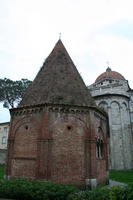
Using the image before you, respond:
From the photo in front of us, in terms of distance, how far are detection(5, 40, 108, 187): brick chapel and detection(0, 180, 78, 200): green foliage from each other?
9.91ft

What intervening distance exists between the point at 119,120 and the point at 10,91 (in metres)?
23.1

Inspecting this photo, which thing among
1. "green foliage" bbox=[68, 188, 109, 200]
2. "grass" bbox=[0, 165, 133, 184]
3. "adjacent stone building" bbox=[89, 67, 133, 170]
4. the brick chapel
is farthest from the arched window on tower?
"adjacent stone building" bbox=[89, 67, 133, 170]

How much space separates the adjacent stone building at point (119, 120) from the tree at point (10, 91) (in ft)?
53.6

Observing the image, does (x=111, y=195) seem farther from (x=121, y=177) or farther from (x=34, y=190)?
(x=121, y=177)

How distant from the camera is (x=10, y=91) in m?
40.3

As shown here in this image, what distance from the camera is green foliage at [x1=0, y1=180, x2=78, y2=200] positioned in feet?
29.0

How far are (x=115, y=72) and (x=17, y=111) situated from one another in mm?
34162

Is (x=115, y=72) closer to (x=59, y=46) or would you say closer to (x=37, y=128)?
(x=59, y=46)

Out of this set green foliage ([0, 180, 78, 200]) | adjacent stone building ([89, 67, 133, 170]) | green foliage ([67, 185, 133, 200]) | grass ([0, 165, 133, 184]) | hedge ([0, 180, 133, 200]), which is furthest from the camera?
adjacent stone building ([89, 67, 133, 170])

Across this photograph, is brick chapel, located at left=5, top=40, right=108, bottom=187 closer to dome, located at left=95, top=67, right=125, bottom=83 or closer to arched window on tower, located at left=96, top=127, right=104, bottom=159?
arched window on tower, located at left=96, top=127, right=104, bottom=159

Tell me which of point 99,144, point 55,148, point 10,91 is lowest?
point 55,148

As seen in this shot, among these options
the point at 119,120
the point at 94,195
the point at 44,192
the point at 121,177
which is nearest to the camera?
the point at 94,195

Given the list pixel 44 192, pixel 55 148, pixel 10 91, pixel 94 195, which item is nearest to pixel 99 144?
pixel 55 148

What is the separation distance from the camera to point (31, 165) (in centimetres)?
1359
